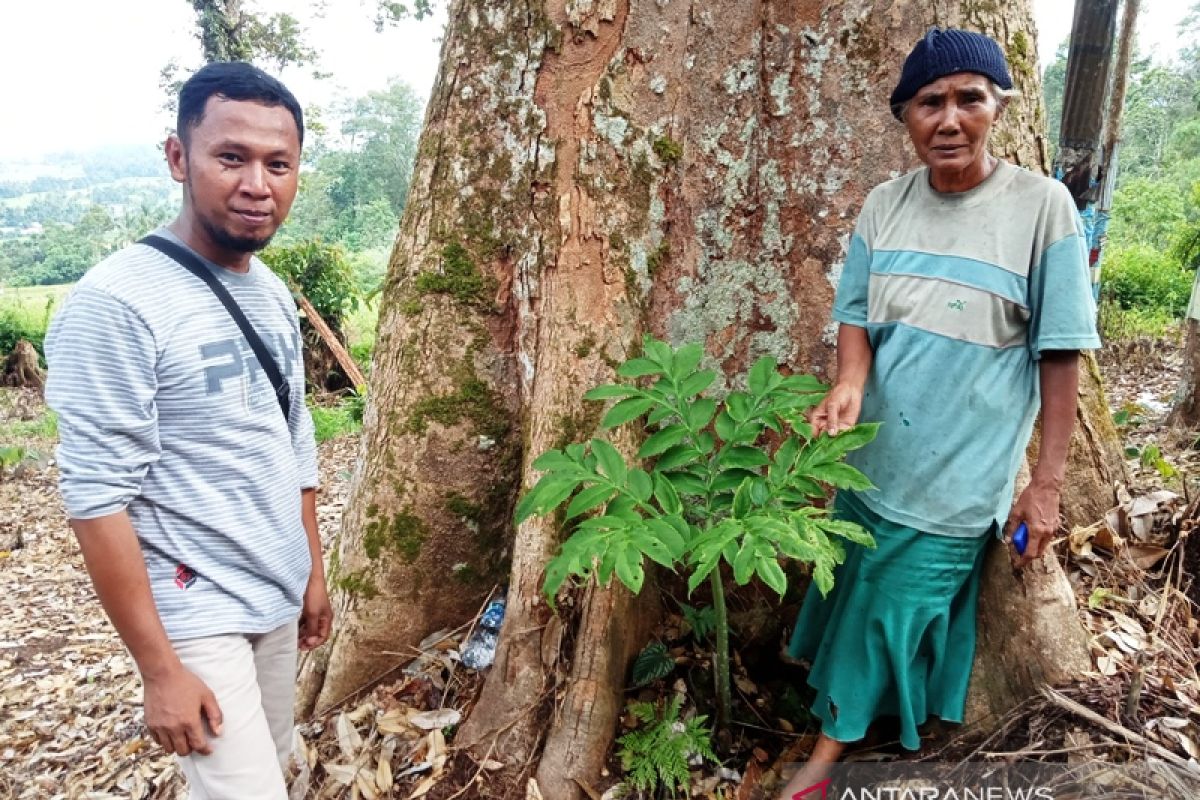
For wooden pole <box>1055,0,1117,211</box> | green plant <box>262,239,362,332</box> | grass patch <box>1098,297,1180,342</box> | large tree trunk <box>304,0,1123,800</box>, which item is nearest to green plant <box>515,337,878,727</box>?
large tree trunk <box>304,0,1123,800</box>

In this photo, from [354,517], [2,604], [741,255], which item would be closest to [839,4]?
[741,255]

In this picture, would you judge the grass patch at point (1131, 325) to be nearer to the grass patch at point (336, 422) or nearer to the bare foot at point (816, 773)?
the bare foot at point (816, 773)

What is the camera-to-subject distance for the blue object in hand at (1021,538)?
1934mm

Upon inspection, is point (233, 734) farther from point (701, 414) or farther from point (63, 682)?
point (63, 682)

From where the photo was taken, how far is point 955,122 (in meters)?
1.79

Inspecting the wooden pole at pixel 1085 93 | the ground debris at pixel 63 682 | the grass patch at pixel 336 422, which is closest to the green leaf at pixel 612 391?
the ground debris at pixel 63 682

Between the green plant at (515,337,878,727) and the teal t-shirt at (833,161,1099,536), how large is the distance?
0.82 feet

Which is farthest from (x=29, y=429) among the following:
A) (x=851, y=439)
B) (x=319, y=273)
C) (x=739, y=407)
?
(x=851, y=439)

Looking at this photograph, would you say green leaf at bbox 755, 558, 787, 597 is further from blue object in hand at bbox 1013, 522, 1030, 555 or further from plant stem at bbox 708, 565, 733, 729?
blue object in hand at bbox 1013, 522, 1030, 555

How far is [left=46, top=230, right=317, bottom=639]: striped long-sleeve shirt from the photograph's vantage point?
56.1 inches

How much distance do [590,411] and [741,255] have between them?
0.74 meters

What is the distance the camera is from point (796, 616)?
2623 millimetres

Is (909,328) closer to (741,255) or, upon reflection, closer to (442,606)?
(741,255)

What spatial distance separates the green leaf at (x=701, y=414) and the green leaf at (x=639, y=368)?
0.14m
